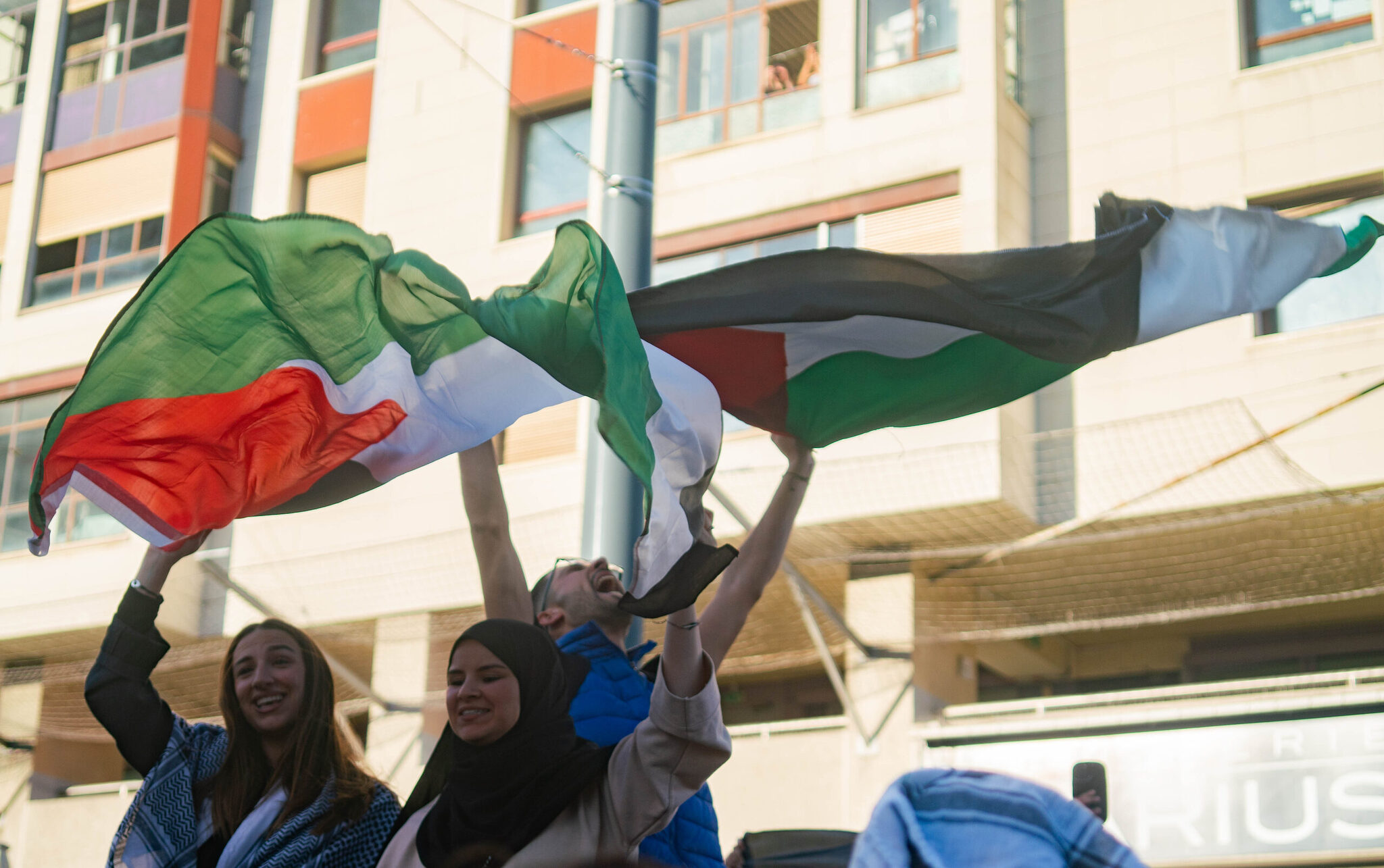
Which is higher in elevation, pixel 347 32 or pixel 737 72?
pixel 347 32

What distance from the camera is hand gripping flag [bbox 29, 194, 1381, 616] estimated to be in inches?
170

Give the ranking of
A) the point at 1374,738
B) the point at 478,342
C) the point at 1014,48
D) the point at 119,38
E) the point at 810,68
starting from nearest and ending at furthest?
the point at 478,342, the point at 1374,738, the point at 1014,48, the point at 810,68, the point at 119,38

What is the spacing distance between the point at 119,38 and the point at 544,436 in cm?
919

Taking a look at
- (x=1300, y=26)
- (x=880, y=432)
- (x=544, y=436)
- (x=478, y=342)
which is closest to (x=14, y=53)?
(x=544, y=436)

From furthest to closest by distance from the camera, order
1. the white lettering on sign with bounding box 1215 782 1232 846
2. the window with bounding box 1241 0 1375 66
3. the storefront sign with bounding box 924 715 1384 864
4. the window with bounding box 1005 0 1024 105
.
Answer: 1. the window with bounding box 1005 0 1024 105
2. the window with bounding box 1241 0 1375 66
3. the white lettering on sign with bounding box 1215 782 1232 846
4. the storefront sign with bounding box 924 715 1384 864

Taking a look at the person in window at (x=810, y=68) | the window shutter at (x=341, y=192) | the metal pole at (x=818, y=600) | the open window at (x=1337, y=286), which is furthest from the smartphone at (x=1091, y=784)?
the window shutter at (x=341, y=192)

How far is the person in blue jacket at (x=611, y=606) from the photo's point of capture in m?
3.46

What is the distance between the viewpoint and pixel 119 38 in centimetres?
2050

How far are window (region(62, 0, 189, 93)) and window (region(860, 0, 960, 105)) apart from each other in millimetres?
9413

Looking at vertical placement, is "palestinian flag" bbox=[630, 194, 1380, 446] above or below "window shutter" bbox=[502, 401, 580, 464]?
below

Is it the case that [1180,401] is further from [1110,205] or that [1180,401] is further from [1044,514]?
[1110,205]

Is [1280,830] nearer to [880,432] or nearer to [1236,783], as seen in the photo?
[1236,783]

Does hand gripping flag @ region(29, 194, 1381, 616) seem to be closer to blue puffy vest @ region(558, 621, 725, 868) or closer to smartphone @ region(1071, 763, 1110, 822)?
blue puffy vest @ region(558, 621, 725, 868)

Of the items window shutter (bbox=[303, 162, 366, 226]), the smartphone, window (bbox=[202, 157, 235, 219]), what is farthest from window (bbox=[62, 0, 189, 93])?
the smartphone
